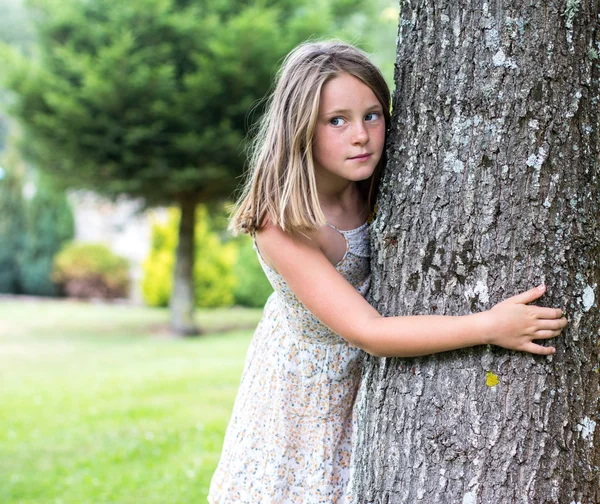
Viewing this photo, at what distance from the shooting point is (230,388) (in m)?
7.03

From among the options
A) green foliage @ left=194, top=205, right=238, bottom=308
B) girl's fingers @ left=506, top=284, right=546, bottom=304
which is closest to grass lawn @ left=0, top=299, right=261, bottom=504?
green foliage @ left=194, top=205, right=238, bottom=308

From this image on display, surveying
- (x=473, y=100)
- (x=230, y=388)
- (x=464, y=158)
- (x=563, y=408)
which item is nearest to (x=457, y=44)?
(x=473, y=100)

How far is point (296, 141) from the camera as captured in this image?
179cm

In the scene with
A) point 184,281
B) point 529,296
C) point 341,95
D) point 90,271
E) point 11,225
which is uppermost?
point 341,95

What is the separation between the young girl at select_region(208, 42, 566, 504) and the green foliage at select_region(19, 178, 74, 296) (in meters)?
15.7

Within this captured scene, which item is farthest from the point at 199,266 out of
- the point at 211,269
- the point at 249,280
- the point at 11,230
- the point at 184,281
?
the point at 11,230

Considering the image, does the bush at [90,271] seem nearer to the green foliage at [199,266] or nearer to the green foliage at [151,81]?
the green foliage at [199,266]

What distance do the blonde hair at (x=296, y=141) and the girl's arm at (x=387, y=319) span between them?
0.18ft

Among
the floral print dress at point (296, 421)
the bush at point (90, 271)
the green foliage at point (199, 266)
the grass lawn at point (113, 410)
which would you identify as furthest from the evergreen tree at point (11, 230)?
the floral print dress at point (296, 421)

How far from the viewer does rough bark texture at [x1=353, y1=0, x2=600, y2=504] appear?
1.59 metres

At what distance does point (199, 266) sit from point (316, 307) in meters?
12.4

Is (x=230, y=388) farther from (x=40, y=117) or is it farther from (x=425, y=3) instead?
(x=425, y=3)

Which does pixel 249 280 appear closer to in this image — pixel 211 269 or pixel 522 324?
pixel 211 269

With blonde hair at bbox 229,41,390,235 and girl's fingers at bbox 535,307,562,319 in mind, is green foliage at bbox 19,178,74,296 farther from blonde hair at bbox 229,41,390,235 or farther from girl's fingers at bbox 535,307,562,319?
girl's fingers at bbox 535,307,562,319
